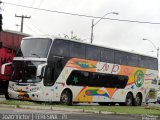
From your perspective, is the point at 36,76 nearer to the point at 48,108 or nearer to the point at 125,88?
the point at 48,108

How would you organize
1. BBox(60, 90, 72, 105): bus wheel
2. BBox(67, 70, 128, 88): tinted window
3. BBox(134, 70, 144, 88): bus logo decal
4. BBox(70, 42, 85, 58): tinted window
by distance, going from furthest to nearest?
1. BBox(134, 70, 144, 88): bus logo decal
2. BBox(67, 70, 128, 88): tinted window
3. BBox(70, 42, 85, 58): tinted window
4. BBox(60, 90, 72, 105): bus wheel

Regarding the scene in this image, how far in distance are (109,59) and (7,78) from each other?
6.94 meters

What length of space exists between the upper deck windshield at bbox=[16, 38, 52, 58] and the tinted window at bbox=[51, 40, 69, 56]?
13.7 inches

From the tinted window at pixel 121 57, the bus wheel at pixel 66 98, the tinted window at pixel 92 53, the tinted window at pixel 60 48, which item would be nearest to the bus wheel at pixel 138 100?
the tinted window at pixel 121 57

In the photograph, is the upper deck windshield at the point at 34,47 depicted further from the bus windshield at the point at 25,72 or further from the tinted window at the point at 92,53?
the tinted window at the point at 92,53

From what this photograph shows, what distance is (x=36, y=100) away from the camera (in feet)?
85.5

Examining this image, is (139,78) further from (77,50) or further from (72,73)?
(72,73)

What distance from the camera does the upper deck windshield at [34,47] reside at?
26.1 meters

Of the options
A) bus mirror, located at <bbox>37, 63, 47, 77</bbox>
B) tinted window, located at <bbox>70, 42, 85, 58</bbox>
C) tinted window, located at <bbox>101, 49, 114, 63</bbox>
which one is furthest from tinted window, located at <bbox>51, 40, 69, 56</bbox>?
tinted window, located at <bbox>101, 49, 114, 63</bbox>

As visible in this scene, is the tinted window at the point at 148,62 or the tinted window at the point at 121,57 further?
the tinted window at the point at 148,62

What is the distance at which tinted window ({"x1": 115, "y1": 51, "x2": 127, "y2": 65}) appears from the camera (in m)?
31.7

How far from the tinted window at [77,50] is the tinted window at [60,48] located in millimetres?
487

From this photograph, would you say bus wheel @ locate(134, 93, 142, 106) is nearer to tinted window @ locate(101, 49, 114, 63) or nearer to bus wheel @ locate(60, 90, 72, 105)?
tinted window @ locate(101, 49, 114, 63)

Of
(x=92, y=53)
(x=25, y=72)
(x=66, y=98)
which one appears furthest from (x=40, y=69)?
(x=92, y=53)
